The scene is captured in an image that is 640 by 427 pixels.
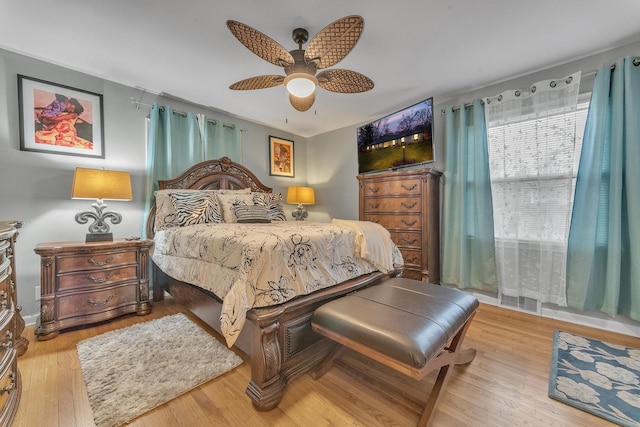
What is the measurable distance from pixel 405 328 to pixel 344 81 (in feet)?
6.16

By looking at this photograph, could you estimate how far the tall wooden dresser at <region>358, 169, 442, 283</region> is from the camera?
9.57 ft

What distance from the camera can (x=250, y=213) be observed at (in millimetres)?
2867

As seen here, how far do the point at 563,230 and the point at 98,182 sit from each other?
4.35m

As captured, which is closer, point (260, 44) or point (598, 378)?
point (598, 378)

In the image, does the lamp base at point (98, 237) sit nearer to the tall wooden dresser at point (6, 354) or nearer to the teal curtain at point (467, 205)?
the tall wooden dresser at point (6, 354)

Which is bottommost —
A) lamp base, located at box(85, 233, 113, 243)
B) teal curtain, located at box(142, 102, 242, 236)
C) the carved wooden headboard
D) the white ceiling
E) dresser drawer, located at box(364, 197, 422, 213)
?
lamp base, located at box(85, 233, 113, 243)

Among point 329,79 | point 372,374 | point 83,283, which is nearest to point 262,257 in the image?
point 372,374

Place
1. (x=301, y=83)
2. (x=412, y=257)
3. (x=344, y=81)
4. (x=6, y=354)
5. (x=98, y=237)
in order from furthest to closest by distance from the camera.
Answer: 1. (x=412, y=257)
2. (x=98, y=237)
3. (x=344, y=81)
4. (x=301, y=83)
5. (x=6, y=354)

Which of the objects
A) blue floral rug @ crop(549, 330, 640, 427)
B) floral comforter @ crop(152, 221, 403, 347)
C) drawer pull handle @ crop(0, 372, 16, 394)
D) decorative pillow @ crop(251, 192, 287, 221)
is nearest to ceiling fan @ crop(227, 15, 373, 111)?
floral comforter @ crop(152, 221, 403, 347)

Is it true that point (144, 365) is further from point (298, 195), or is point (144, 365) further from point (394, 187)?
point (298, 195)

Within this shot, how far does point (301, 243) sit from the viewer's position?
1.59 m

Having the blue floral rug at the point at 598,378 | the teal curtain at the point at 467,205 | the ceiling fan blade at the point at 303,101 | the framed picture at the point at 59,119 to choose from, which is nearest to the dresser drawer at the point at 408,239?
the teal curtain at the point at 467,205

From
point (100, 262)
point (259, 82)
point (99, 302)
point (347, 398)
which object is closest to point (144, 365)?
point (99, 302)

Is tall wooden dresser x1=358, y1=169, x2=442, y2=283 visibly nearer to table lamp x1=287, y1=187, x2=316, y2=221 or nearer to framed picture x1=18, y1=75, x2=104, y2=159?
table lamp x1=287, y1=187, x2=316, y2=221
